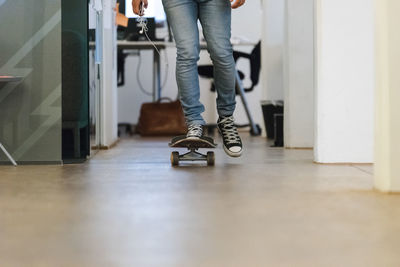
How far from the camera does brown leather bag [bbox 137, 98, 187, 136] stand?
5.71 m

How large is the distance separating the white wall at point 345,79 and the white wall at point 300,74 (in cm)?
108

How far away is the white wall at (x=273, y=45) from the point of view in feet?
16.2

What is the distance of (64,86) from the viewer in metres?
2.75

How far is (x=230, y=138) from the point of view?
8.48 feet

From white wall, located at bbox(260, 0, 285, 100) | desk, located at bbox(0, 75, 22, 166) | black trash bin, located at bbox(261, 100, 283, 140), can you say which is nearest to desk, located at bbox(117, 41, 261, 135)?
white wall, located at bbox(260, 0, 285, 100)

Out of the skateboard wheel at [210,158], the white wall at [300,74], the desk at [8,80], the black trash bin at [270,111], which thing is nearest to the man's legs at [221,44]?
the skateboard wheel at [210,158]

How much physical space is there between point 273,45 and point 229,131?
8.45 feet

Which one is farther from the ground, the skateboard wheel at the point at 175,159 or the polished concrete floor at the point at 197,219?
the skateboard wheel at the point at 175,159

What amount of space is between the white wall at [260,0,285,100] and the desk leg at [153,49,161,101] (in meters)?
1.25

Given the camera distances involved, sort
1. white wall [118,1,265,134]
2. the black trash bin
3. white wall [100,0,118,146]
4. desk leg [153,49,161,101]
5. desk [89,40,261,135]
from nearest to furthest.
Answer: white wall [100,0,118,146] < the black trash bin < desk [89,40,261,135] < desk leg [153,49,161,101] < white wall [118,1,265,134]

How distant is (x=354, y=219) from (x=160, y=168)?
49.0 inches

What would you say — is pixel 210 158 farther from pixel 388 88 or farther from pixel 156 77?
pixel 156 77

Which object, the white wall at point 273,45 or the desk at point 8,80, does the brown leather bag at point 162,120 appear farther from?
the desk at point 8,80

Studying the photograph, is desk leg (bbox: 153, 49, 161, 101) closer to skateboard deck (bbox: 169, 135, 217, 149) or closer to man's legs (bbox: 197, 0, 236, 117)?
man's legs (bbox: 197, 0, 236, 117)
